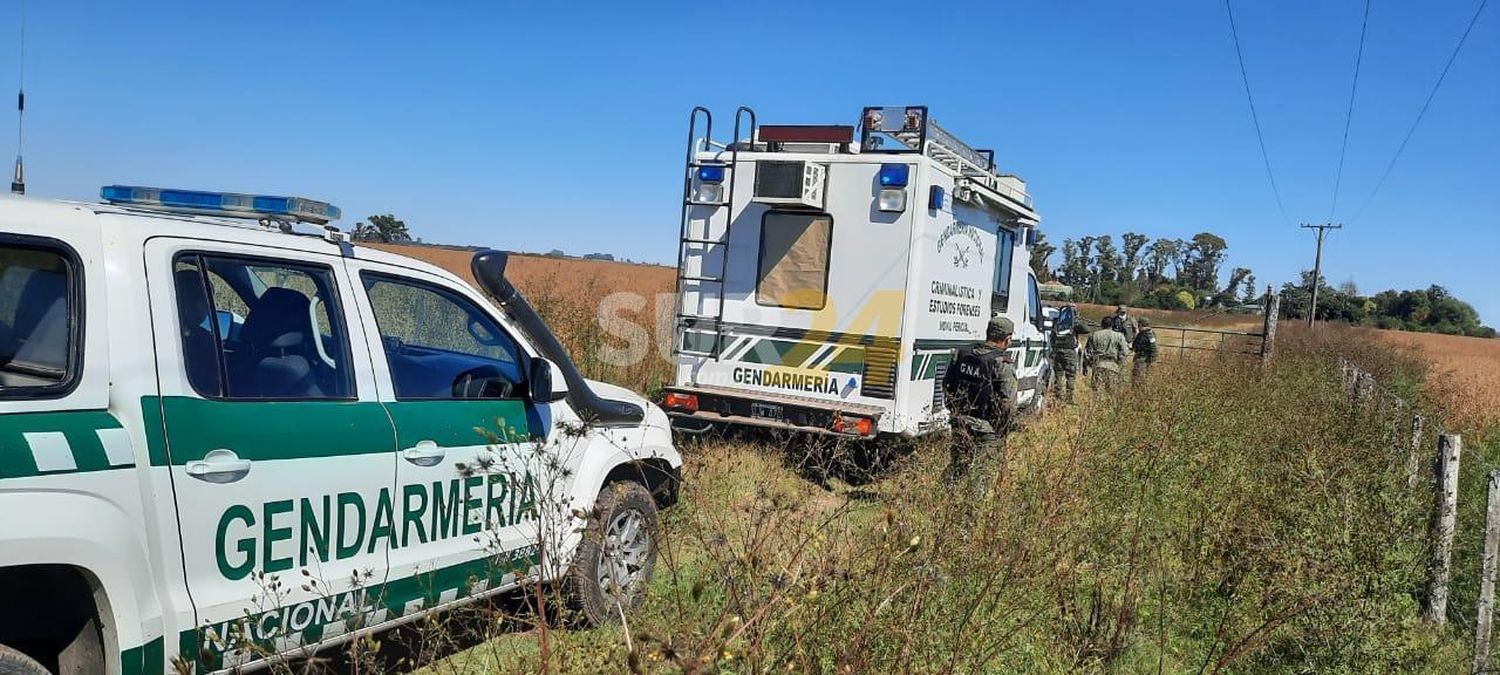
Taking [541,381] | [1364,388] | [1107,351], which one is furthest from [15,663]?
[1107,351]

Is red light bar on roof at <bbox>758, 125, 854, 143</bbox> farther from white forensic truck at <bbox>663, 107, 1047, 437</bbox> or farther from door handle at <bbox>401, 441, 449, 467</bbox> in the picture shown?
door handle at <bbox>401, 441, 449, 467</bbox>

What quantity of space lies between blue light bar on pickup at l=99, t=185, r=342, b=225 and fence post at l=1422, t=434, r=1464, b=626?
5.76 m

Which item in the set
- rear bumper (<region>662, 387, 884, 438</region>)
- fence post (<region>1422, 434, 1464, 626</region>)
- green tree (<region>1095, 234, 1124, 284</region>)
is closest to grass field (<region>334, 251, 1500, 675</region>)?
fence post (<region>1422, 434, 1464, 626</region>)

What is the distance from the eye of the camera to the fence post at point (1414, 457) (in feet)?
21.3

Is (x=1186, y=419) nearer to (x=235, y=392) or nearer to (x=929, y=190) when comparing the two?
(x=929, y=190)

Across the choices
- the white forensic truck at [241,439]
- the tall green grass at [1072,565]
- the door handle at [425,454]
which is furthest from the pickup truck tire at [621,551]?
the door handle at [425,454]

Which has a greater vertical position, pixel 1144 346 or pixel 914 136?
pixel 914 136

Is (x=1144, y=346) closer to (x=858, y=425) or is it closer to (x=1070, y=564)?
(x=858, y=425)

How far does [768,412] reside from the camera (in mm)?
8398

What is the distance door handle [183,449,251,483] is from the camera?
295 cm

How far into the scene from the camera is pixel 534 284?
41.2ft

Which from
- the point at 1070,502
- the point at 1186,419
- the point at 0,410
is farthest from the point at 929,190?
the point at 0,410

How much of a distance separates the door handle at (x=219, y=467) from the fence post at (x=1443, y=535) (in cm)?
577

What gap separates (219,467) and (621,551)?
2.07 meters
